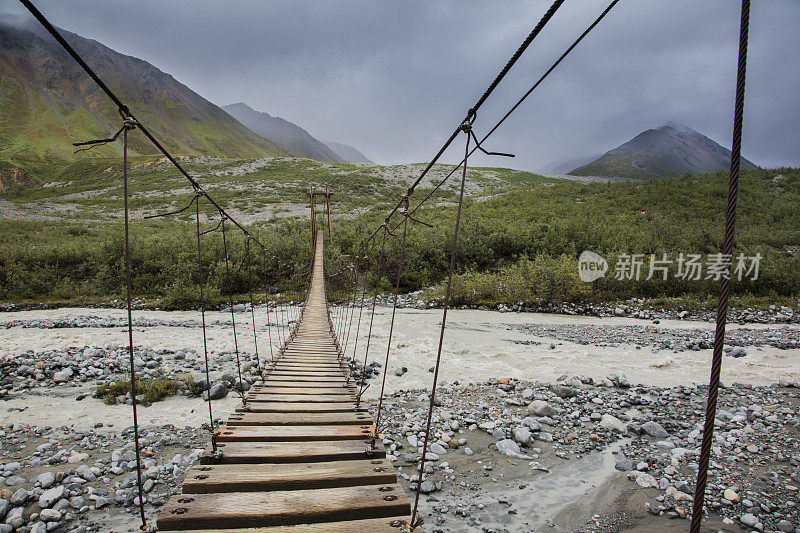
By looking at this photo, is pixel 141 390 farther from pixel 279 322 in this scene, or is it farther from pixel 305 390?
pixel 279 322

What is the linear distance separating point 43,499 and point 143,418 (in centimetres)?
163

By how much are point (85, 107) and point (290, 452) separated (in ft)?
475

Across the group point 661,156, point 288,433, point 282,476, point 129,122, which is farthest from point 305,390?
point 661,156

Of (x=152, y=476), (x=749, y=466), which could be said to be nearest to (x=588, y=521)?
(x=749, y=466)

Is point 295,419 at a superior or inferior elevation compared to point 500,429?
superior

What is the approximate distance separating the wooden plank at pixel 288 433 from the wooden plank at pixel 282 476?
15.5 inches

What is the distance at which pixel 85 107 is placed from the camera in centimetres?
10438

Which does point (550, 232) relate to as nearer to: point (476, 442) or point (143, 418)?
point (476, 442)

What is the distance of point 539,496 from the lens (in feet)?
10.6

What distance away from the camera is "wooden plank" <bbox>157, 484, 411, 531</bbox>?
5.56ft

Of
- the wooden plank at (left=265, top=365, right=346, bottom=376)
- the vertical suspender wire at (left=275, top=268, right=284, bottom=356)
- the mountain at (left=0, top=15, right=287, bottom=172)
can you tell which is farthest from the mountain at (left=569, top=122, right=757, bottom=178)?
the mountain at (left=0, top=15, right=287, bottom=172)

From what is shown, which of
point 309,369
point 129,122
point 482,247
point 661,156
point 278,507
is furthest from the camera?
point 661,156

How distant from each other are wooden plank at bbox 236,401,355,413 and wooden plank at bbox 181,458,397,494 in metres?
0.95

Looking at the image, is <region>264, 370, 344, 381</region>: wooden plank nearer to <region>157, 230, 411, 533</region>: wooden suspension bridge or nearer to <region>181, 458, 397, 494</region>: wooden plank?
<region>157, 230, 411, 533</region>: wooden suspension bridge
